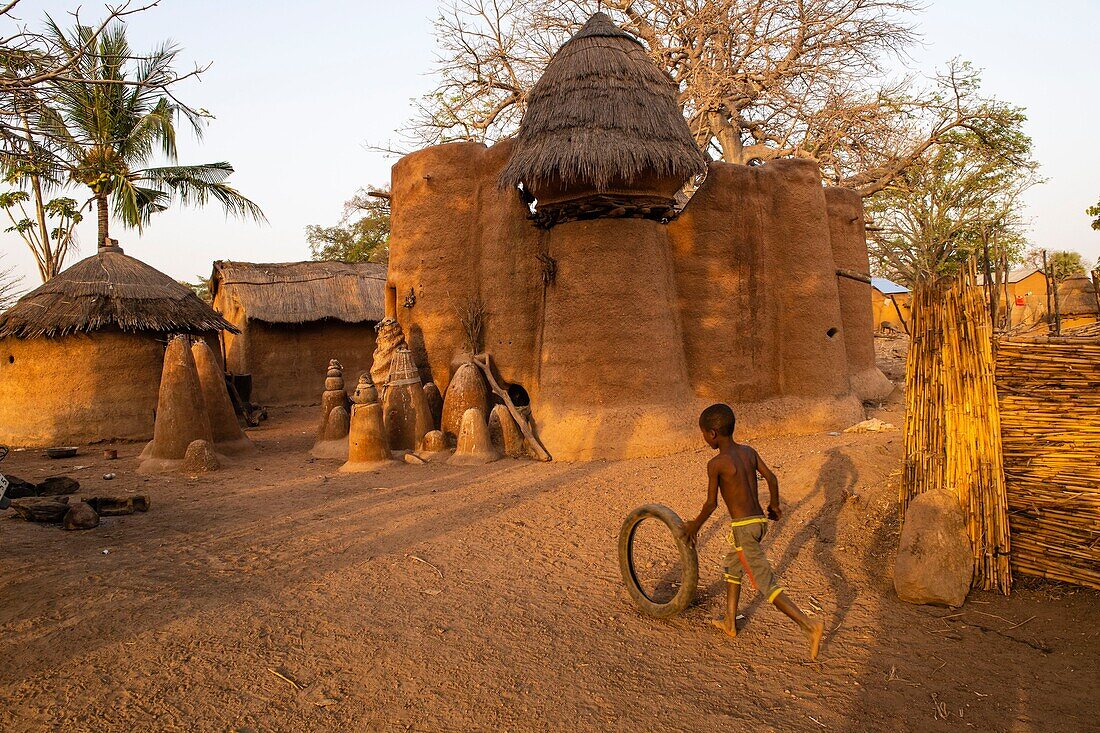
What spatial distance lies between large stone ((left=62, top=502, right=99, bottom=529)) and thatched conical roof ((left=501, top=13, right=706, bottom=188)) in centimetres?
531

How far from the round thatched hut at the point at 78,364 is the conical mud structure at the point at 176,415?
9.81 feet

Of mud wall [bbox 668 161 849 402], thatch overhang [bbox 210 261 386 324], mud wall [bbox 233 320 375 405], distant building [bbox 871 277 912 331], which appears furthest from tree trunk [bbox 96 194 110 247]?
distant building [bbox 871 277 912 331]

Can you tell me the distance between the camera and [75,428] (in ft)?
36.9

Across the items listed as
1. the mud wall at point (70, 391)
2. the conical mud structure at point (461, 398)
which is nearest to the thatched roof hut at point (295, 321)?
the mud wall at point (70, 391)

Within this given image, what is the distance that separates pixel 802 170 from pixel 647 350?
11.2ft

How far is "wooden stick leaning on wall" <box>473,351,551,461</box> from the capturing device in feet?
27.6

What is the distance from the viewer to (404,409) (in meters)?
9.30

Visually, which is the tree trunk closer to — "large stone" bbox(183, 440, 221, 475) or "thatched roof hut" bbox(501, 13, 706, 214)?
"large stone" bbox(183, 440, 221, 475)

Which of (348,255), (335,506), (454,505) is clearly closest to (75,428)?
(335,506)

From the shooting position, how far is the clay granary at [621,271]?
27.0 feet

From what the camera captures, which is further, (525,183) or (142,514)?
(525,183)

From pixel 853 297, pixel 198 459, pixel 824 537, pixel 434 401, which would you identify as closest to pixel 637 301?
pixel 434 401

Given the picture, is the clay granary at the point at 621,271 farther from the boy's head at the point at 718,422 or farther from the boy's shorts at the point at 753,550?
the boy's shorts at the point at 753,550

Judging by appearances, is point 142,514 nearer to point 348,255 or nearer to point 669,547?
point 669,547
